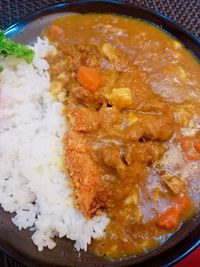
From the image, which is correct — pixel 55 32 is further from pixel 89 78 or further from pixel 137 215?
pixel 137 215

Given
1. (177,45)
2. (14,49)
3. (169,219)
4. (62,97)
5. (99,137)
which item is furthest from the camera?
(177,45)

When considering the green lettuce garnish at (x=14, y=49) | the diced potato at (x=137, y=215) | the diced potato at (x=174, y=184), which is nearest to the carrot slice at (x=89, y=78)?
the green lettuce garnish at (x=14, y=49)

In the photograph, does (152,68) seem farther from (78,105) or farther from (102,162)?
(102,162)

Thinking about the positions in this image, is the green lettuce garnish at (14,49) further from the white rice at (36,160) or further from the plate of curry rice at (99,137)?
the white rice at (36,160)

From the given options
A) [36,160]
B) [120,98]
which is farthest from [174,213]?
[36,160]

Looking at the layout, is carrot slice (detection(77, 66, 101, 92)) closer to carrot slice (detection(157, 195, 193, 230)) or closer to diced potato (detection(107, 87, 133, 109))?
diced potato (detection(107, 87, 133, 109))

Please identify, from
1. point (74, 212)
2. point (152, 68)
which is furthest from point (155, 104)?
point (74, 212)
